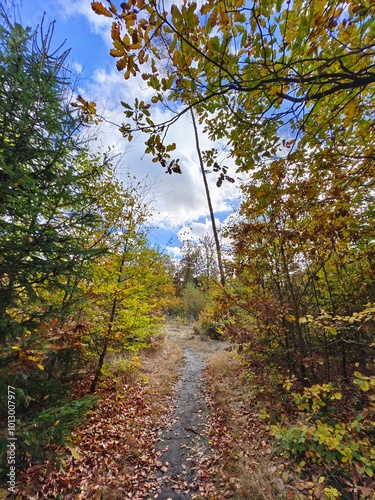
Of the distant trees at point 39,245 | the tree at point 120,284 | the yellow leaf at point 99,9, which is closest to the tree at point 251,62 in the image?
the yellow leaf at point 99,9

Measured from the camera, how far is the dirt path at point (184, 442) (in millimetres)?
3035

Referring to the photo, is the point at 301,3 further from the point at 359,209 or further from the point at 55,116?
the point at 55,116

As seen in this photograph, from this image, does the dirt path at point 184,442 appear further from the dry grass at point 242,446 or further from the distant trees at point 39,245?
the distant trees at point 39,245

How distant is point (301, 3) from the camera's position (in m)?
1.99

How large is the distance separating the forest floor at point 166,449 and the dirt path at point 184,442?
1 centimetres

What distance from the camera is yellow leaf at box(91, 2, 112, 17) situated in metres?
1.36

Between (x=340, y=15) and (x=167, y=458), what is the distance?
5.84 meters

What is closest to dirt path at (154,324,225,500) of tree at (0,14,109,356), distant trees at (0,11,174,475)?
distant trees at (0,11,174,475)

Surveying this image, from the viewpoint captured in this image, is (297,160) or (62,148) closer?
(297,160)

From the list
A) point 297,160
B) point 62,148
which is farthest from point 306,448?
point 62,148

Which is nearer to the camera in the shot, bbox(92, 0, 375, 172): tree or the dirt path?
bbox(92, 0, 375, 172): tree

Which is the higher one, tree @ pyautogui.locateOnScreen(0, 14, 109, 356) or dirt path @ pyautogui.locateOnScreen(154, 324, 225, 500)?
tree @ pyautogui.locateOnScreen(0, 14, 109, 356)

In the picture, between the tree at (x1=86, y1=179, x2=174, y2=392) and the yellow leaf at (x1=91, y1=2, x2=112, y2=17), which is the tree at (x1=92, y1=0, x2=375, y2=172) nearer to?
the yellow leaf at (x1=91, y1=2, x2=112, y2=17)

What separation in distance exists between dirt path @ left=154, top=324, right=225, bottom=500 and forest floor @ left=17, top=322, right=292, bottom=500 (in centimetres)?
1
